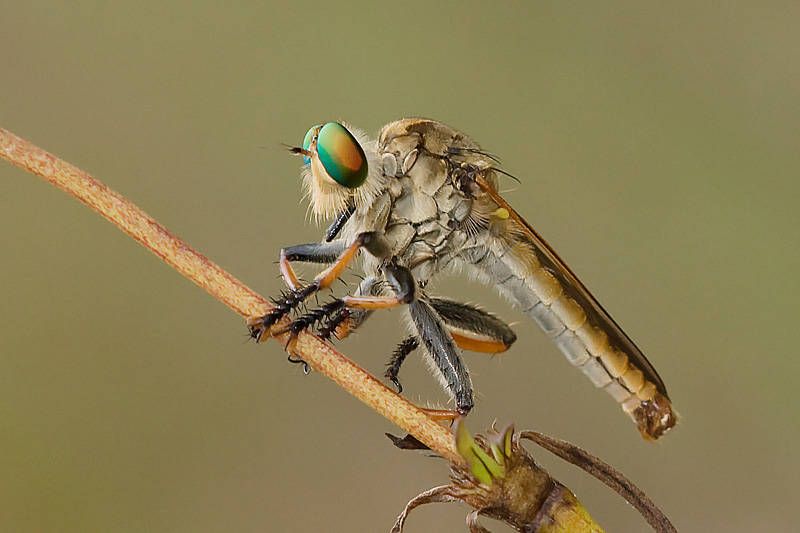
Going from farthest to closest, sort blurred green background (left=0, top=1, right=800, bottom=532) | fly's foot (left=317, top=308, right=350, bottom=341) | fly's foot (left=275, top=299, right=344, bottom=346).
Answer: blurred green background (left=0, top=1, right=800, bottom=532)
fly's foot (left=317, top=308, right=350, bottom=341)
fly's foot (left=275, top=299, right=344, bottom=346)

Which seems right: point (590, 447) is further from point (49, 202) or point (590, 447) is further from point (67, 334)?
point (49, 202)

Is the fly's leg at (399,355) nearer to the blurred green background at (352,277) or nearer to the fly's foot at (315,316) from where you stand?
the fly's foot at (315,316)

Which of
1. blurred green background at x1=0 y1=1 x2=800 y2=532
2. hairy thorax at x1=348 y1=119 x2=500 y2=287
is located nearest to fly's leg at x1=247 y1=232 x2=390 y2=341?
hairy thorax at x1=348 y1=119 x2=500 y2=287

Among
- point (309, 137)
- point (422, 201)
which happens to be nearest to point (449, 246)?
point (422, 201)

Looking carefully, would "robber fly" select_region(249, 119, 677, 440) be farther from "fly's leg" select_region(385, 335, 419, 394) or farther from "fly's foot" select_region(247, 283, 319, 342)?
"fly's foot" select_region(247, 283, 319, 342)

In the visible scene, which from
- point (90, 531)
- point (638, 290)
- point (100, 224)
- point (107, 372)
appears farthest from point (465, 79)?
point (90, 531)

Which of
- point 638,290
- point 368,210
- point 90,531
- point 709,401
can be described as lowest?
point 90,531

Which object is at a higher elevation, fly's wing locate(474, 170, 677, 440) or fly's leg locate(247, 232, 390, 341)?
fly's wing locate(474, 170, 677, 440)
